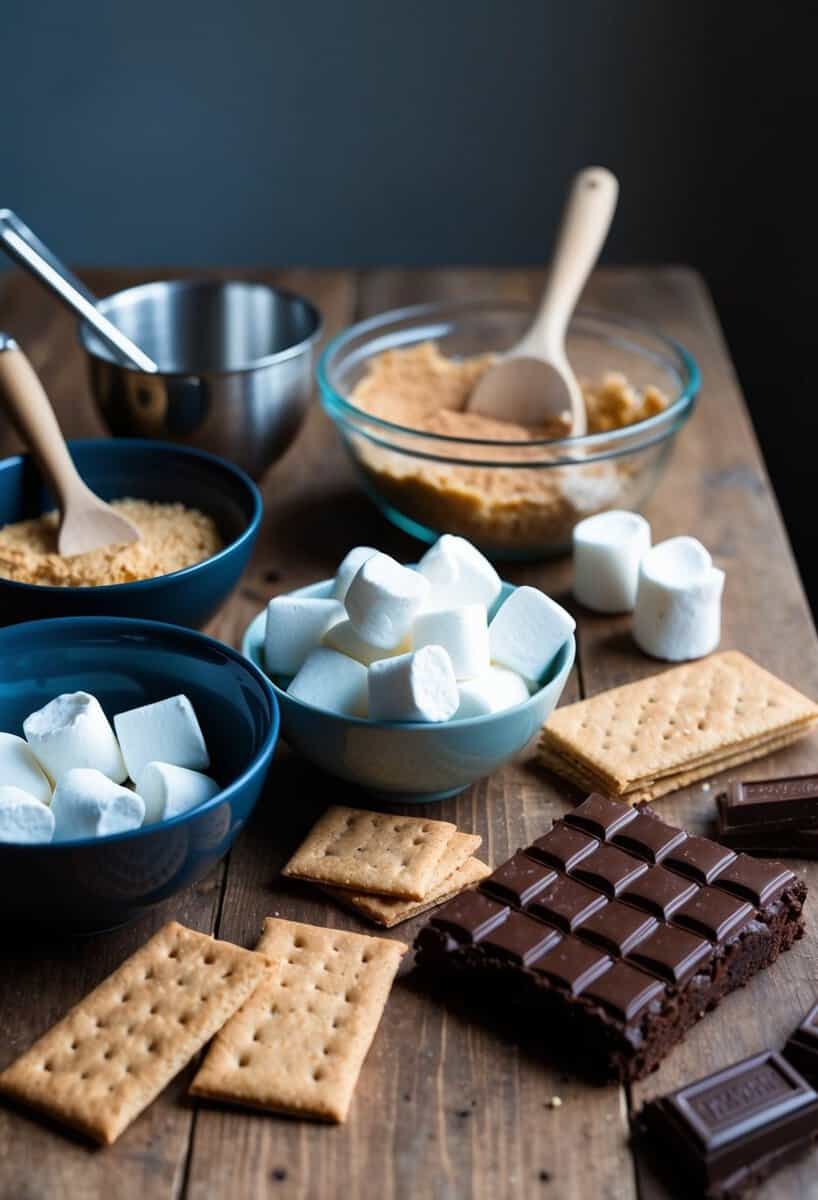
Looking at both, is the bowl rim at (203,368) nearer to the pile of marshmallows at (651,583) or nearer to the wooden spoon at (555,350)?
the wooden spoon at (555,350)

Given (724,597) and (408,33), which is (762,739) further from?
(408,33)

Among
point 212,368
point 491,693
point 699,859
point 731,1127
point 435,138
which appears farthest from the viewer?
A: point 435,138

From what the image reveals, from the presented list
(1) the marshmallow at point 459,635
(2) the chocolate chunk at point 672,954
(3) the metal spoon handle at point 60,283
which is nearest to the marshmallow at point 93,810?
(1) the marshmallow at point 459,635

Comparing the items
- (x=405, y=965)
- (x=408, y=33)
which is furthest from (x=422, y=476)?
(x=408, y=33)

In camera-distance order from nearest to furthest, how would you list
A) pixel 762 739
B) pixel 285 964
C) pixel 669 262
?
pixel 285 964 → pixel 762 739 → pixel 669 262

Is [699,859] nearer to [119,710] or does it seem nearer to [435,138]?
[119,710]

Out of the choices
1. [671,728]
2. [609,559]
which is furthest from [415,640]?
[609,559]

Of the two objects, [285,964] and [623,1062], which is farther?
[285,964]
